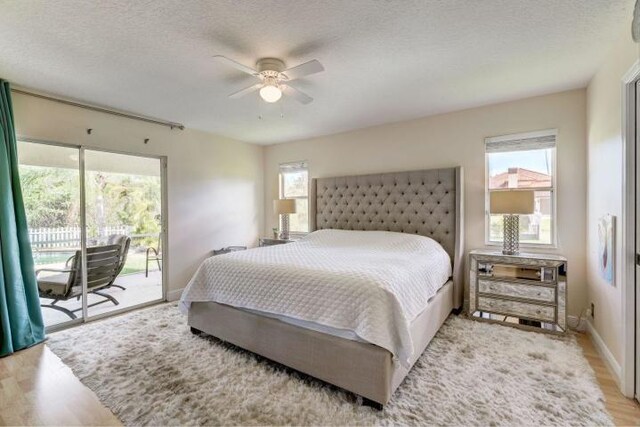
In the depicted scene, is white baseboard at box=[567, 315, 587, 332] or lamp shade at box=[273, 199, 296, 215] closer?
white baseboard at box=[567, 315, 587, 332]

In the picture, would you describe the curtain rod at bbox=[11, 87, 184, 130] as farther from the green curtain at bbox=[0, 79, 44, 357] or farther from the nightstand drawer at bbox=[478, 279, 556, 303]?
the nightstand drawer at bbox=[478, 279, 556, 303]

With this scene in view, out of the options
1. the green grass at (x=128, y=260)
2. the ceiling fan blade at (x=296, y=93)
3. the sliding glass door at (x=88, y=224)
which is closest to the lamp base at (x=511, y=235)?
the ceiling fan blade at (x=296, y=93)

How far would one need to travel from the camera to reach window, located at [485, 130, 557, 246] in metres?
3.24

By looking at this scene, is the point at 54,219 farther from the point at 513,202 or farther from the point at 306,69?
the point at 513,202

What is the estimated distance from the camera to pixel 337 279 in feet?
6.83

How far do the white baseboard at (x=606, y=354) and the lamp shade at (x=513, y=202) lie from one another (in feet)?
4.02

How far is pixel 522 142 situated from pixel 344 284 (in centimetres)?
283

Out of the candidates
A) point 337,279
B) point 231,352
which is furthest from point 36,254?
point 337,279

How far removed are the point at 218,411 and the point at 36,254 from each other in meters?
2.88

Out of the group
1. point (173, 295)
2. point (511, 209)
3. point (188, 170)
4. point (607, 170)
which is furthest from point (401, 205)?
point (173, 295)

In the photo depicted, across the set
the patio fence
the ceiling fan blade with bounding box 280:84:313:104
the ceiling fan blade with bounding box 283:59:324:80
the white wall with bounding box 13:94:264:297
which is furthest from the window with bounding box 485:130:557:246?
the patio fence

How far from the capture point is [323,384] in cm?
214

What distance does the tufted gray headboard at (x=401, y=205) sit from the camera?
3.54 m

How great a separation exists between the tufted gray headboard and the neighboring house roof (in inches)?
17.4
